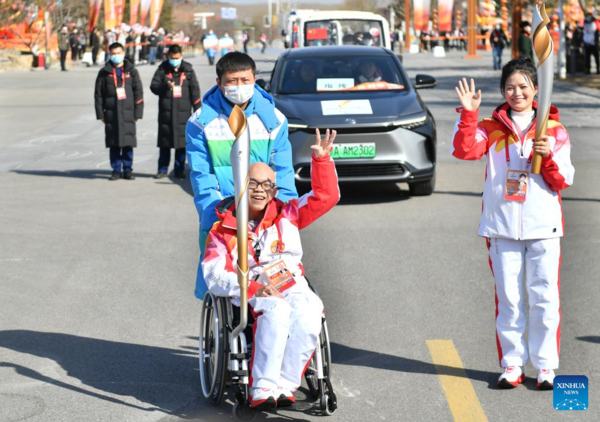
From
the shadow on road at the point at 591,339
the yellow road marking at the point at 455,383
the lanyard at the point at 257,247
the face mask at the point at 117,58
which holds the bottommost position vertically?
the shadow on road at the point at 591,339

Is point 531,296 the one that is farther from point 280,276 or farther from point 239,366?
point 239,366

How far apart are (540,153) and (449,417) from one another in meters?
1.35

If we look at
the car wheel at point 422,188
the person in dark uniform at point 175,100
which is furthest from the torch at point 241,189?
the person in dark uniform at point 175,100

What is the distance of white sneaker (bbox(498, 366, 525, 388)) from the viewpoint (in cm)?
563

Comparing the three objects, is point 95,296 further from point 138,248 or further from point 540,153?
point 540,153

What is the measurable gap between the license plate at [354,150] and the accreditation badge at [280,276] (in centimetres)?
623

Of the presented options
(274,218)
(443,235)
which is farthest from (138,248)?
(274,218)

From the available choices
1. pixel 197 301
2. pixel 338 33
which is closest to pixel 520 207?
pixel 197 301

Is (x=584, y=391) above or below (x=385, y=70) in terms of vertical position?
below

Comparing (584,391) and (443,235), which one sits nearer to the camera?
(584,391)

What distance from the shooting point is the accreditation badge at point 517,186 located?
548cm

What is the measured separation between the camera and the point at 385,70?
1277cm

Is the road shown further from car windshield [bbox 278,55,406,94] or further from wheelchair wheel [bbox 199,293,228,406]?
car windshield [bbox 278,55,406,94]

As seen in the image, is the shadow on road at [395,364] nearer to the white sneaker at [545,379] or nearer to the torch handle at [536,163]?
the white sneaker at [545,379]
